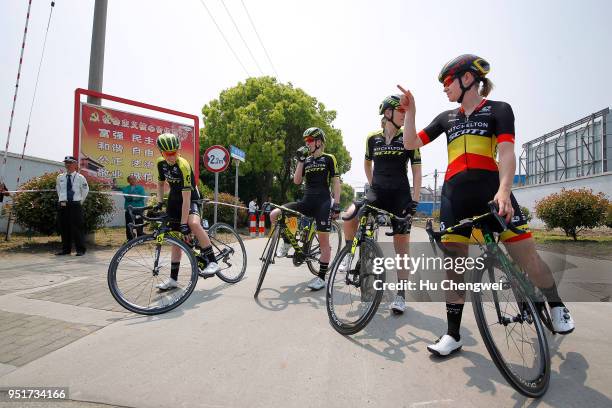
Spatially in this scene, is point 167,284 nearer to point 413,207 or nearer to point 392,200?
point 392,200

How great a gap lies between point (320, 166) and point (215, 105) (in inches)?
1016

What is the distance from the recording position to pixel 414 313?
3613mm

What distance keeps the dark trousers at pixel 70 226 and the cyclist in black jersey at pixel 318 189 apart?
4791mm

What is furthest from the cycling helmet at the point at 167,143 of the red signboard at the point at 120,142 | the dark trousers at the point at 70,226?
the red signboard at the point at 120,142

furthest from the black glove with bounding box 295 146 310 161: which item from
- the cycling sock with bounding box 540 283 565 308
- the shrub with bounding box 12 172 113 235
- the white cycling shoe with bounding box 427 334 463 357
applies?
the shrub with bounding box 12 172 113 235

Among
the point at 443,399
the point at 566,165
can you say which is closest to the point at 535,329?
the point at 443,399

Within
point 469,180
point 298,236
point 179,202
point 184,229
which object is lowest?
point 298,236

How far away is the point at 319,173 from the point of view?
481cm

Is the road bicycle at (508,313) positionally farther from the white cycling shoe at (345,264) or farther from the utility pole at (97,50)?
the utility pole at (97,50)

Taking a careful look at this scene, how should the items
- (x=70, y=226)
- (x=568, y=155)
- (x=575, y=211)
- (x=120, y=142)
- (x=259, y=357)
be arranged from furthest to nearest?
(x=568, y=155), (x=575, y=211), (x=120, y=142), (x=70, y=226), (x=259, y=357)

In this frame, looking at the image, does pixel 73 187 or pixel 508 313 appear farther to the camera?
pixel 73 187

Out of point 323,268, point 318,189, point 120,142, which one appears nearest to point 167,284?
point 323,268

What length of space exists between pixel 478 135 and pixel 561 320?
1478 mm

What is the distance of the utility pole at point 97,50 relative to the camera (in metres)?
9.58
